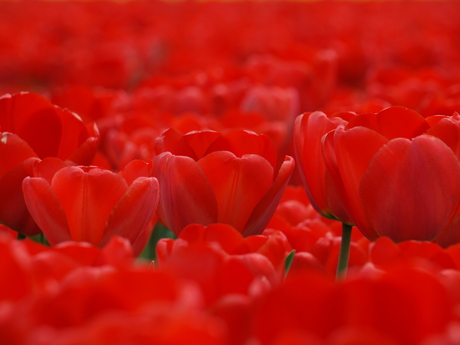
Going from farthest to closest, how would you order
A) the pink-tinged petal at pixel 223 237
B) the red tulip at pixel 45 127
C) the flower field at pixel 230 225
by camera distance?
the red tulip at pixel 45 127 < the pink-tinged petal at pixel 223 237 < the flower field at pixel 230 225

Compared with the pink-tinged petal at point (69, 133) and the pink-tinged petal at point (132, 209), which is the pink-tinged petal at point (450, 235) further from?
the pink-tinged petal at point (69, 133)

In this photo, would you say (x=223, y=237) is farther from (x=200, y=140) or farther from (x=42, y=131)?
(x=42, y=131)

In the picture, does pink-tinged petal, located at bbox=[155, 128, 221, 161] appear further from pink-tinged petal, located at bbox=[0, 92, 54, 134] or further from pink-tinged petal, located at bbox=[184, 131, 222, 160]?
pink-tinged petal, located at bbox=[0, 92, 54, 134]

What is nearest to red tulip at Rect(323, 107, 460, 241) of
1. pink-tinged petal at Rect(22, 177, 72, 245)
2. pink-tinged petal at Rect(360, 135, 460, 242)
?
pink-tinged petal at Rect(360, 135, 460, 242)

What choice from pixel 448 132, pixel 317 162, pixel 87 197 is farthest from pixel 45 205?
pixel 448 132

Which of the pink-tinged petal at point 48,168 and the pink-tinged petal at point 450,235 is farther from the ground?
the pink-tinged petal at point 48,168

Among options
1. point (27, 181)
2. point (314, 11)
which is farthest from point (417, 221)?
point (314, 11)

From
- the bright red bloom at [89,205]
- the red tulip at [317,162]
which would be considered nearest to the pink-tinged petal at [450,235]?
the red tulip at [317,162]
